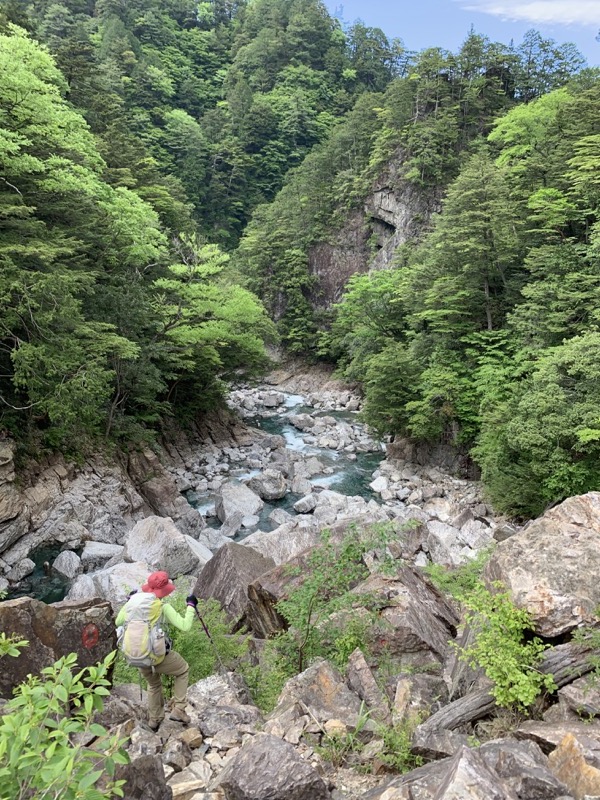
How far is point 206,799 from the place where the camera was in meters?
3.37

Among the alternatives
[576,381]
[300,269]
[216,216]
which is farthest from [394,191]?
[576,381]

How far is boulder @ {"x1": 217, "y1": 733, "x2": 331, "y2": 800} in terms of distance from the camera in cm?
320

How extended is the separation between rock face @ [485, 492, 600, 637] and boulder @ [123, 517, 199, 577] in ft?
25.5

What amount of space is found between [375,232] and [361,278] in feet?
42.3

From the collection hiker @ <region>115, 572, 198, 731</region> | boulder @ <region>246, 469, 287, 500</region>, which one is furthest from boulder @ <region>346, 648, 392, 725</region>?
boulder @ <region>246, 469, 287, 500</region>

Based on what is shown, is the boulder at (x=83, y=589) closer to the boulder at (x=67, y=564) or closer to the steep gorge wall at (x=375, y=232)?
the boulder at (x=67, y=564)

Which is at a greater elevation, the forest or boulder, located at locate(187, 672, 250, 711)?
the forest

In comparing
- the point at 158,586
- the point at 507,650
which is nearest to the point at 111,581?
the point at 158,586

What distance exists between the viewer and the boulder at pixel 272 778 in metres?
3.20

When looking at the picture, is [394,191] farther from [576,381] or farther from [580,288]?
[576,381]

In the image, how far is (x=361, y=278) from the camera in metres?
28.3

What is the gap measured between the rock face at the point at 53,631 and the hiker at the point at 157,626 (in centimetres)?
48

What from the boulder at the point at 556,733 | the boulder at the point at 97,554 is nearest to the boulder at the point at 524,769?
the boulder at the point at 556,733

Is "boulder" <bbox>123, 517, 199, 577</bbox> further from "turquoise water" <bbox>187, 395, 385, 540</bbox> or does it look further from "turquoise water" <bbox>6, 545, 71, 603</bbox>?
"turquoise water" <bbox>187, 395, 385, 540</bbox>
